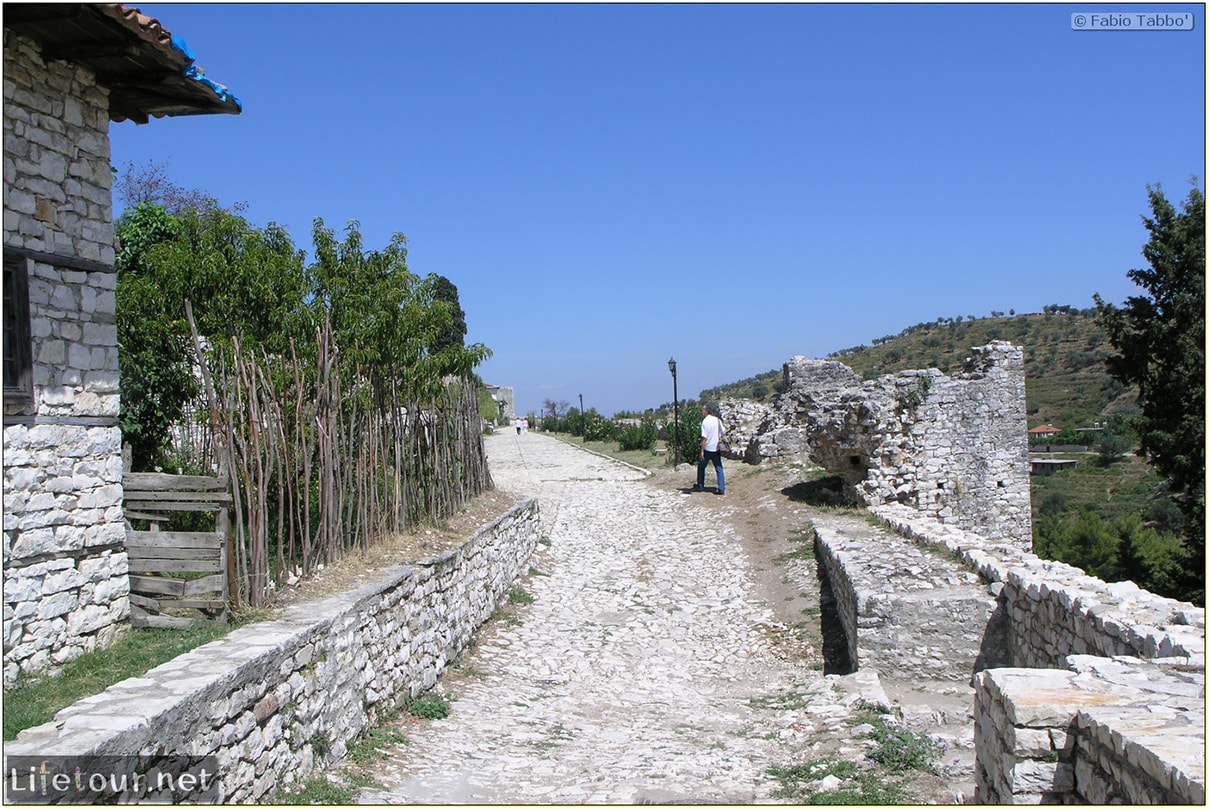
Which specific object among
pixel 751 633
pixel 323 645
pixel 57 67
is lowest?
pixel 751 633

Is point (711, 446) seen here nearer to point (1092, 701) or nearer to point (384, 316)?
point (384, 316)

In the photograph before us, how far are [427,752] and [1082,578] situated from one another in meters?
4.89

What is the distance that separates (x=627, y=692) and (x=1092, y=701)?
4.63 meters

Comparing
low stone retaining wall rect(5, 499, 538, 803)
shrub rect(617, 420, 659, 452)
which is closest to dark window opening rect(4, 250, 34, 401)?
low stone retaining wall rect(5, 499, 538, 803)

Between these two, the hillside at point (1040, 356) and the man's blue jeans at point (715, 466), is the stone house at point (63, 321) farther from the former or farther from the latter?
the hillside at point (1040, 356)

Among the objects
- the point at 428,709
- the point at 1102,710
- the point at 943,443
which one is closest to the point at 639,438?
the point at 943,443

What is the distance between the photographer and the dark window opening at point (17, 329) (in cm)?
506

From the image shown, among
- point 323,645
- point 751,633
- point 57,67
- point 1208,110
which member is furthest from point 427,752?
point 1208,110

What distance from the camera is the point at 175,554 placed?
227 inches

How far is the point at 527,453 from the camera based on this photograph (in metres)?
30.6

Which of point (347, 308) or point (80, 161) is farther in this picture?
point (347, 308)

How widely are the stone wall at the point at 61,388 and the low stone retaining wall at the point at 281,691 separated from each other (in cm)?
106

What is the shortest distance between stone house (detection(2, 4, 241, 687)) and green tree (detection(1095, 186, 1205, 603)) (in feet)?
51.9

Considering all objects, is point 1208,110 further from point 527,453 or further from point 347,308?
point 527,453
